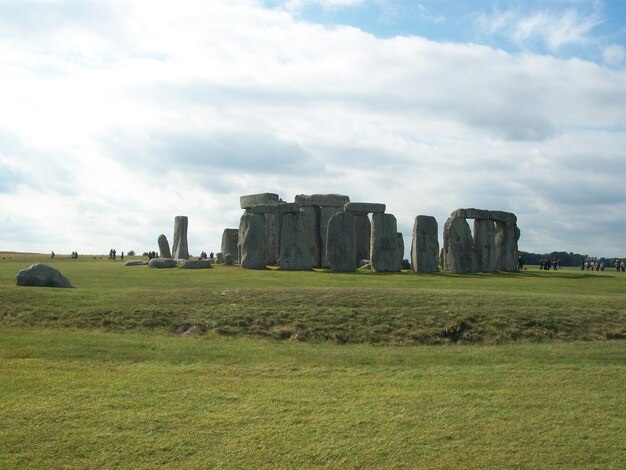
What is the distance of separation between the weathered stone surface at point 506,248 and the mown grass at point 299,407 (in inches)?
1046

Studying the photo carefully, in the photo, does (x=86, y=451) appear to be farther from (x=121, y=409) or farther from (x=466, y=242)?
(x=466, y=242)

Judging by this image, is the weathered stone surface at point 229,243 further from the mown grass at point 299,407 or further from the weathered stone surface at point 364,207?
the mown grass at point 299,407

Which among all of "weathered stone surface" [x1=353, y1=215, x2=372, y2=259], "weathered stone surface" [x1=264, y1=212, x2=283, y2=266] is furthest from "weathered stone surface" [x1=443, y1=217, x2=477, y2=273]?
"weathered stone surface" [x1=264, y1=212, x2=283, y2=266]

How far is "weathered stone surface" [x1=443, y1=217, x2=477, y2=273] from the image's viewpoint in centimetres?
3859

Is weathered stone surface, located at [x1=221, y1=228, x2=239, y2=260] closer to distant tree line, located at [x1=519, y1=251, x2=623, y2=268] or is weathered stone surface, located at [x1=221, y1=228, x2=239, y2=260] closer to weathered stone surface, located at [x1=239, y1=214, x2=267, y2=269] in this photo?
weathered stone surface, located at [x1=239, y1=214, x2=267, y2=269]

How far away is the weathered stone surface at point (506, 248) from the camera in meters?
42.8

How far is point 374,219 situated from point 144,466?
29.0 metres

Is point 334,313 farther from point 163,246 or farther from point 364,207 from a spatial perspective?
point 163,246

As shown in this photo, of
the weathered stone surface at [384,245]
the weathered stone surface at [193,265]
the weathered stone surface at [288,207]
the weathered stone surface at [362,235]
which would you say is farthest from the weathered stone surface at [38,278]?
the weathered stone surface at [362,235]

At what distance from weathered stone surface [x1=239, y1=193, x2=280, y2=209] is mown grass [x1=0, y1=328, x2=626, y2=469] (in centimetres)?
2941

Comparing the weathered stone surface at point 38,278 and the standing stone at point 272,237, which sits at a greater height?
the standing stone at point 272,237

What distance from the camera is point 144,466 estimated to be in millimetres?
9086

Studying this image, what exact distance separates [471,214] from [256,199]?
44.3ft

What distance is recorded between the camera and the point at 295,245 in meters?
37.3
